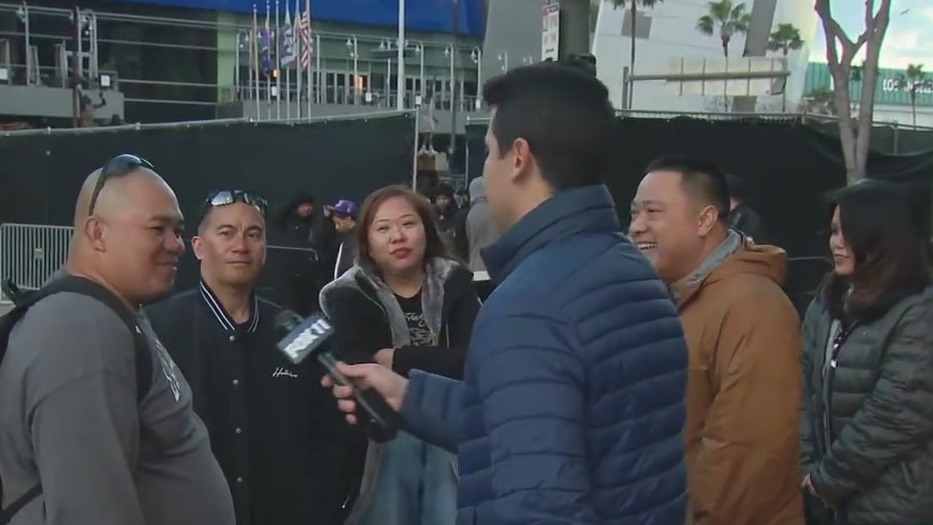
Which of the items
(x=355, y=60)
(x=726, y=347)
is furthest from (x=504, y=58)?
(x=726, y=347)

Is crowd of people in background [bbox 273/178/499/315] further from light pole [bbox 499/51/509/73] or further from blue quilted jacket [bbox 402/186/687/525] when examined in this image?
light pole [bbox 499/51/509/73]

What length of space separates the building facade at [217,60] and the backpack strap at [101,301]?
36.5 m

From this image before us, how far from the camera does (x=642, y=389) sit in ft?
7.75

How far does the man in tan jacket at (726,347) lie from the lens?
11.1ft

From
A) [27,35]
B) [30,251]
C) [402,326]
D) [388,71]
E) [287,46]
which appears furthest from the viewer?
[388,71]

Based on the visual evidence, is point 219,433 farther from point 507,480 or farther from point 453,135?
point 453,135

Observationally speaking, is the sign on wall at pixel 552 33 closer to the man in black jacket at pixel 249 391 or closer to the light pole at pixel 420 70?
the man in black jacket at pixel 249 391

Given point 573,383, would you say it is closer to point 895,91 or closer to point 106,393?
point 106,393

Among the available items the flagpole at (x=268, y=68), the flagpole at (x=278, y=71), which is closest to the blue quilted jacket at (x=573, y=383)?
the flagpole at (x=278, y=71)

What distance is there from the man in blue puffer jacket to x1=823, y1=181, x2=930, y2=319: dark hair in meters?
1.84

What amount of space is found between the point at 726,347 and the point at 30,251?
11976 mm

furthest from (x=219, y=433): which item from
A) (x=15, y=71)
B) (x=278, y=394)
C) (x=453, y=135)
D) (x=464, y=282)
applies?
(x=15, y=71)

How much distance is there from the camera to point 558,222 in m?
2.34

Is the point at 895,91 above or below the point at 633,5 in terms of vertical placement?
below
